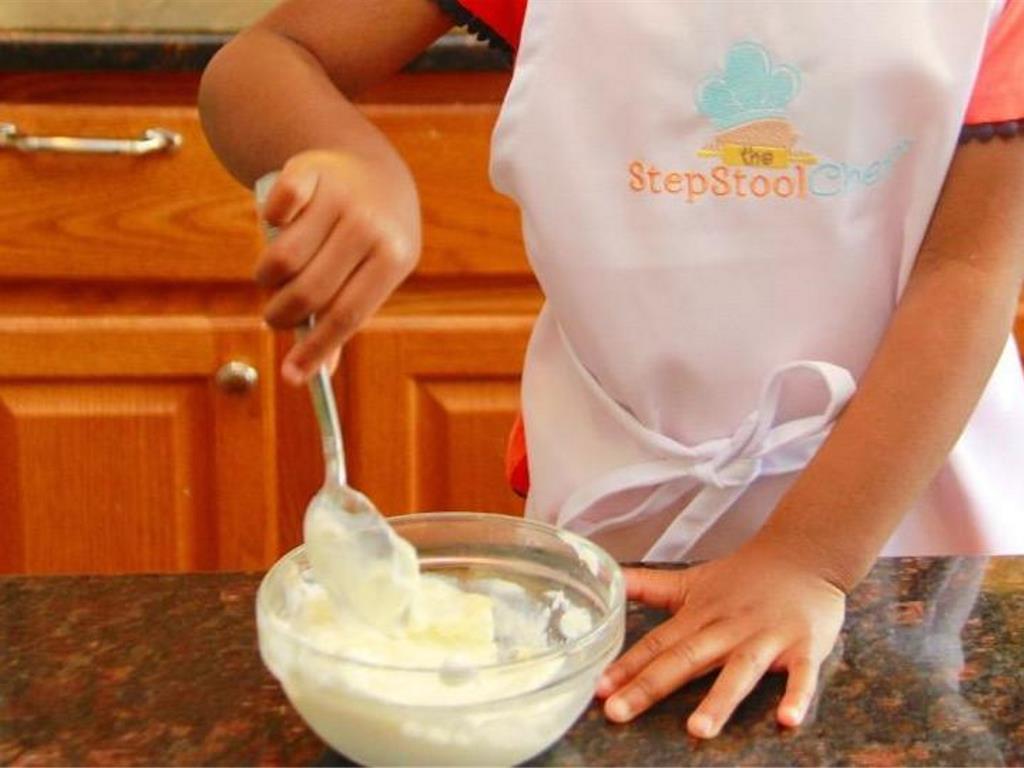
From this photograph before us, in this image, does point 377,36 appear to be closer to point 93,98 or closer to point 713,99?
point 713,99

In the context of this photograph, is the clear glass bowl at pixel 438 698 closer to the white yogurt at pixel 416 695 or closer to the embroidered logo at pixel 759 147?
the white yogurt at pixel 416 695

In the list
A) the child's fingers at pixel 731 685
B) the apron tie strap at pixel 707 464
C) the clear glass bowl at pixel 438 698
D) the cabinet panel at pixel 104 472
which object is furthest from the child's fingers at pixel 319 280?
the cabinet panel at pixel 104 472

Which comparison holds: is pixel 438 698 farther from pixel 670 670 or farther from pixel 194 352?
pixel 194 352

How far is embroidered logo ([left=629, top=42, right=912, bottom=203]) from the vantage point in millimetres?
853

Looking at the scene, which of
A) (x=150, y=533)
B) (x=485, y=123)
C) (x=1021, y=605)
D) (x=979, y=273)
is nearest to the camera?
(x=1021, y=605)

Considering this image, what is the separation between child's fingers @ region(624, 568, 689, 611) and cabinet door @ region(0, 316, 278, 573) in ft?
2.56

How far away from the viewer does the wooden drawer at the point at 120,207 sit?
135 centimetres

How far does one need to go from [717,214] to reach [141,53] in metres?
0.66

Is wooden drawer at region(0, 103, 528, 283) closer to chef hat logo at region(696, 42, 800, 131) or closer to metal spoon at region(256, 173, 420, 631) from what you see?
chef hat logo at region(696, 42, 800, 131)

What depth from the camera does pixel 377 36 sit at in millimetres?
895

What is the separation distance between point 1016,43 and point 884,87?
8 centimetres

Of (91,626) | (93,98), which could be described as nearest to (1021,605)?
(91,626)

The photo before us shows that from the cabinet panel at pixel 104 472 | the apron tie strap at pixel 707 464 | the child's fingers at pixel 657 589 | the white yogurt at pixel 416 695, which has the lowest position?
the cabinet panel at pixel 104 472

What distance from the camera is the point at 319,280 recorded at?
569 millimetres
